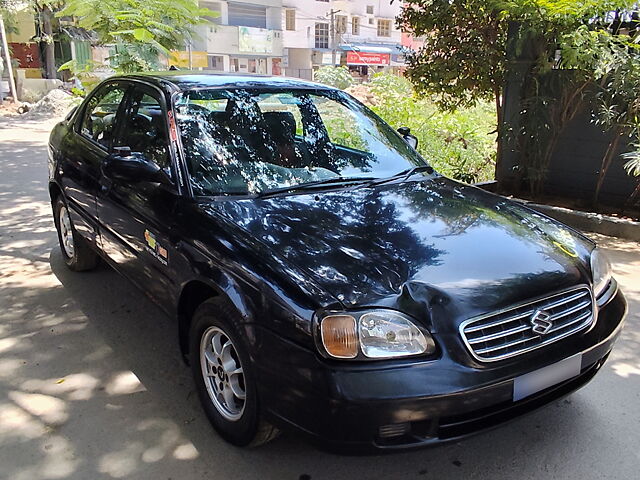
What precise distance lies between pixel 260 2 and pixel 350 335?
40.9 m

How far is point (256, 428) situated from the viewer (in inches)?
96.9

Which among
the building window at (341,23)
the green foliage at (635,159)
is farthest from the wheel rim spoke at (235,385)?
the building window at (341,23)

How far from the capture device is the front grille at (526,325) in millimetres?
2199

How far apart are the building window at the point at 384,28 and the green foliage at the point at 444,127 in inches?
1742

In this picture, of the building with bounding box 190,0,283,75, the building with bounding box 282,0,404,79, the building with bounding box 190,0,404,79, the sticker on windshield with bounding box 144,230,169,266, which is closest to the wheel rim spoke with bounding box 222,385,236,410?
the sticker on windshield with bounding box 144,230,169,266

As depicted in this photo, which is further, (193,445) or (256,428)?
(193,445)

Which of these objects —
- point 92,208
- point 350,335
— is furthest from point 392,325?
point 92,208

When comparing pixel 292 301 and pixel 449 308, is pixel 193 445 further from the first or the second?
pixel 449 308

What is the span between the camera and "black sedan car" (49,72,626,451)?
2121 millimetres

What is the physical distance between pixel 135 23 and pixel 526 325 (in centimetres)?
749

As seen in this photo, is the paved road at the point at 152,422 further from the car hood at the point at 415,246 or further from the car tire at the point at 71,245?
the car hood at the point at 415,246

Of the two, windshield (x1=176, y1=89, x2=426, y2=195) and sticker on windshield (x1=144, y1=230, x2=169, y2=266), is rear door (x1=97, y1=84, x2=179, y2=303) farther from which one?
windshield (x1=176, y1=89, x2=426, y2=195)

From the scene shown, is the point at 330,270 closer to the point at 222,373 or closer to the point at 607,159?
the point at 222,373

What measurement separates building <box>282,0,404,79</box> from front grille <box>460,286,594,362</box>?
41.7m
